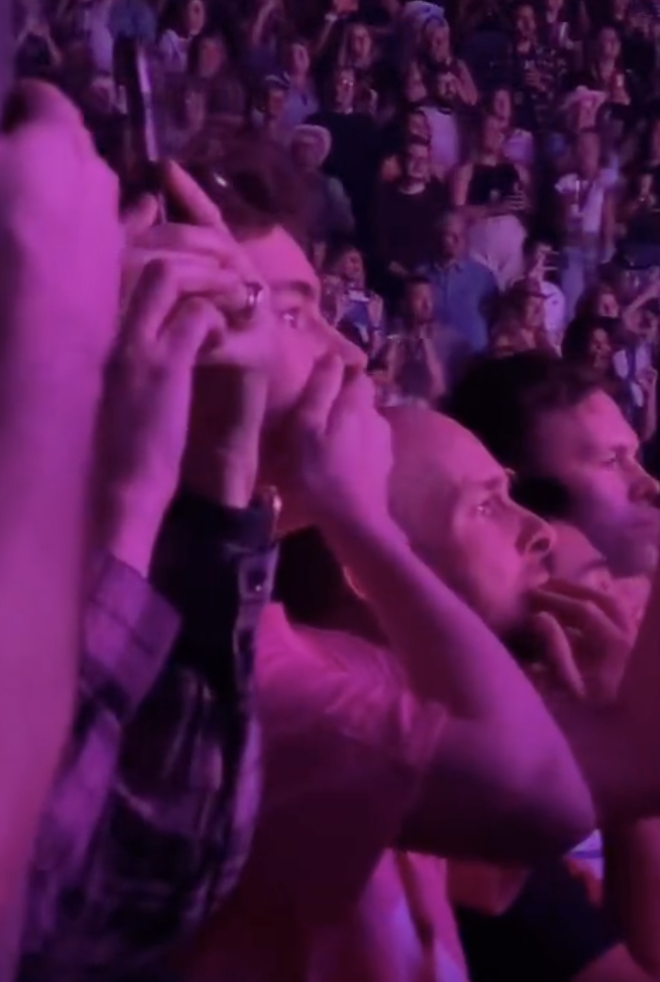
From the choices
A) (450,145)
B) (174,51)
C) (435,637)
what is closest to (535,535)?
(435,637)

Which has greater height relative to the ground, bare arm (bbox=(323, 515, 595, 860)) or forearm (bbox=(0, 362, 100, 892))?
forearm (bbox=(0, 362, 100, 892))

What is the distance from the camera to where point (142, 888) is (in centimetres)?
47

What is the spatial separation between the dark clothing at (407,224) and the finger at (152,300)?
103cm

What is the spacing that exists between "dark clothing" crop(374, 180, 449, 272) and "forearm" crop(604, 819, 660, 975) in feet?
2.36

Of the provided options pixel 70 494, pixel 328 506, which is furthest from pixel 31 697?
pixel 328 506

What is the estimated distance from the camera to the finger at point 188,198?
19.6 inches

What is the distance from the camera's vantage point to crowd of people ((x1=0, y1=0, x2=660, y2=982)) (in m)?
0.35

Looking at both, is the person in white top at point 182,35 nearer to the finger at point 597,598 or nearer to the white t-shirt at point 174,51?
the white t-shirt at point 174,51

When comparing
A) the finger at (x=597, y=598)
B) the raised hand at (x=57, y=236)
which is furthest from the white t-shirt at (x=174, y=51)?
the raised hand at (x=57, y=236)

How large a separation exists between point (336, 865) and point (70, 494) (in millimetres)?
324

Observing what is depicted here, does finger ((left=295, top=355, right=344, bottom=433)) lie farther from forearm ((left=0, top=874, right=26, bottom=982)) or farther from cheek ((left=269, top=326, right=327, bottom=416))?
forearm ((left=0, top=874, right=26, bottom=982))

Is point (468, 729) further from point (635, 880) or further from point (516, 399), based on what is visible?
point (516, 399)

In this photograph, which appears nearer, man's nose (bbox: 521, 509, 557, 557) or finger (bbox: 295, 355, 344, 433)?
finger (bbox: 295, 355, 344, 433)

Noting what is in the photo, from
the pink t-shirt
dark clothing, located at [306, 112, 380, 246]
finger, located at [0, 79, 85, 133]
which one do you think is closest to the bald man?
the pink t-shirt
